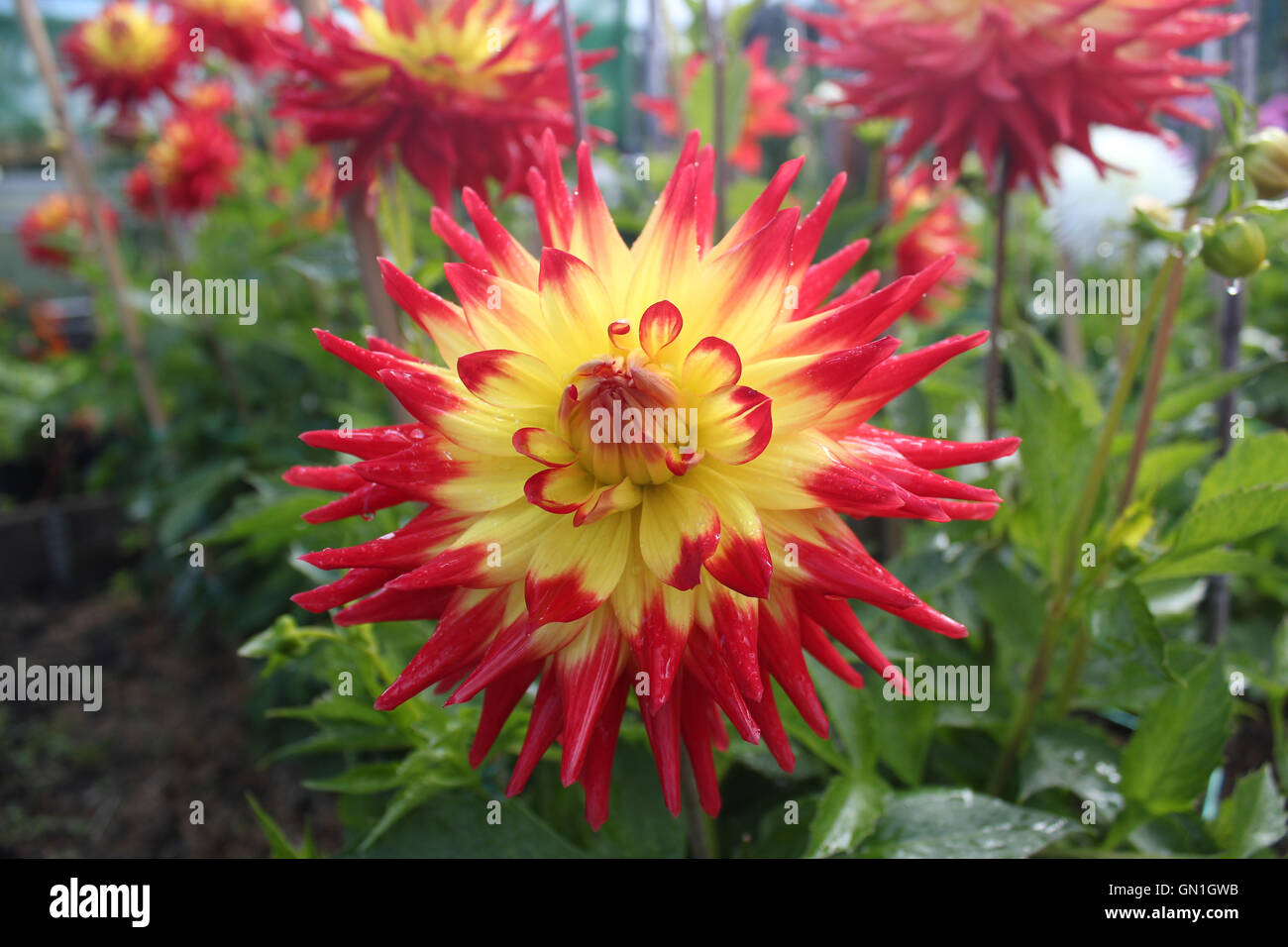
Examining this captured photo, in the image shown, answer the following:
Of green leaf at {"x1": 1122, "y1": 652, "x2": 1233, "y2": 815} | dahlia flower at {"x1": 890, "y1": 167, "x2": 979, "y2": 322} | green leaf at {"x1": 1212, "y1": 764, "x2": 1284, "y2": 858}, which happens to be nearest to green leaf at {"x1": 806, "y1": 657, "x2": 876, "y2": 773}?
green leaf at {"x1": 1122, "y1": 652, "x2": 1233, "y2": 815}

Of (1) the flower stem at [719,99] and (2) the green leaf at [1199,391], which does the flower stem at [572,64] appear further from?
(2) the green leaf at [1199,391]

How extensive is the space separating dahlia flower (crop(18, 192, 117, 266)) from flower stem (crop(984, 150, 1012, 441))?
3.00 m

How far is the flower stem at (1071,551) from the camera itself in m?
0.87

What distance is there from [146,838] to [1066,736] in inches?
75.1

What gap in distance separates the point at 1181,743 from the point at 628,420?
0.74 m

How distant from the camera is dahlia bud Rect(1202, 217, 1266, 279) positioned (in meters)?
0.76

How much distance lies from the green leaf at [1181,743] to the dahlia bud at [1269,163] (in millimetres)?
459

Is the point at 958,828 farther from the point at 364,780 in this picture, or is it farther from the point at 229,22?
the point at 229,22

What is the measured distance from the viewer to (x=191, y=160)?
2.61 metres

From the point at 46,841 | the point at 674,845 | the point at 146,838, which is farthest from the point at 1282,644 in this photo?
the point at 46,841

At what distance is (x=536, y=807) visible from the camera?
1.11 m

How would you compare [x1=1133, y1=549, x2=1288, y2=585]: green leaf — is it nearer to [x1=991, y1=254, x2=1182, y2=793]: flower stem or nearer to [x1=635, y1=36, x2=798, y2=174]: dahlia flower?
[x1=991, y1=254, x2=1182, y2=793]: flower stem

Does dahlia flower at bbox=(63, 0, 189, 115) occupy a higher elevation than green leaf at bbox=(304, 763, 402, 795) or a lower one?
higher

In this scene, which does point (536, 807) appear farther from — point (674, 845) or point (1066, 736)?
point (1066, 736)
